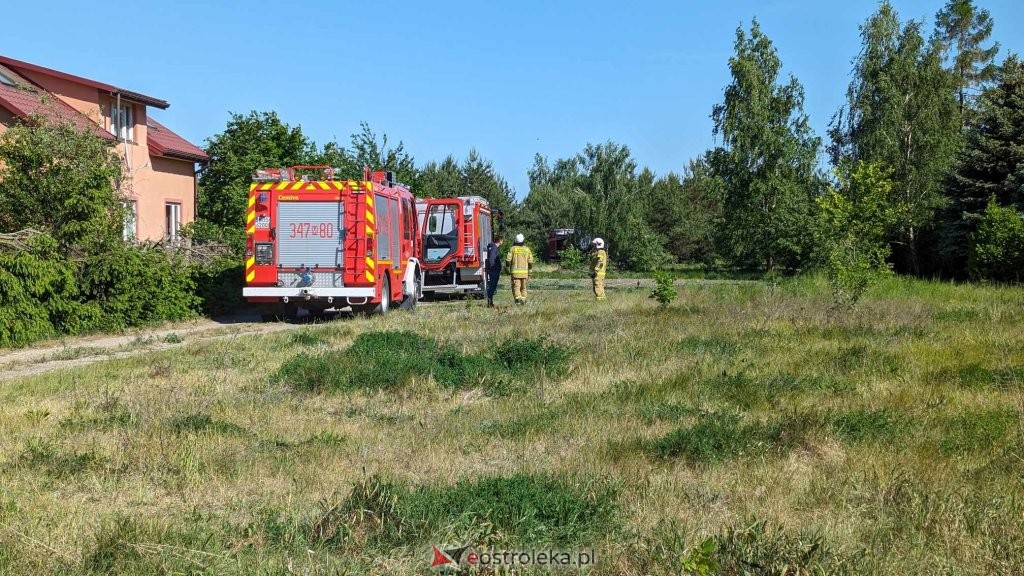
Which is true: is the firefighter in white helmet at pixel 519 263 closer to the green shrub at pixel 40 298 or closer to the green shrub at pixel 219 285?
the green shrub at pixel 219 285

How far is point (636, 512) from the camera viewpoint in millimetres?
4914

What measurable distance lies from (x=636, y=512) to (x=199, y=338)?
1120cm

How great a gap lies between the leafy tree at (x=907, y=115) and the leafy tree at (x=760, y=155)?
3047mm

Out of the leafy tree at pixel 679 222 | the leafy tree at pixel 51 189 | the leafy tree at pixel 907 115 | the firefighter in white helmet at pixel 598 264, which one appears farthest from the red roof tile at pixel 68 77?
the leafy tree at pixel 679 222

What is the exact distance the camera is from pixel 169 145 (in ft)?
94.2

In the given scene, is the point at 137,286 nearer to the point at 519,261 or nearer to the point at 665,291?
the point at 519,261

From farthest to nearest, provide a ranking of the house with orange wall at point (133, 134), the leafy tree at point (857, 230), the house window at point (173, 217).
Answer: the house window at point (173, 217) < the house with orange wall at point (133, 134) < the leafy tree at point (857, 230)

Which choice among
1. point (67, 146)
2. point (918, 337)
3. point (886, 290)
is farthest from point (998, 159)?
point (67, 146)

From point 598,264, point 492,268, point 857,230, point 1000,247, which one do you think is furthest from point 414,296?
point 1000,247

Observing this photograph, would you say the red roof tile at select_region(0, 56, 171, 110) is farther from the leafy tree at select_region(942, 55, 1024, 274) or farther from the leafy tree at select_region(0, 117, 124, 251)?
the leafy tree at select_region(942, 55, 1024, 274)

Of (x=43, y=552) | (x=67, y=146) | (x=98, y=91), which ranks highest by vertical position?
(x=98, y=91)

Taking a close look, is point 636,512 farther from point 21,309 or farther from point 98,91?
point 98,91

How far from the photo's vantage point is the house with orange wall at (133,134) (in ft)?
75.6

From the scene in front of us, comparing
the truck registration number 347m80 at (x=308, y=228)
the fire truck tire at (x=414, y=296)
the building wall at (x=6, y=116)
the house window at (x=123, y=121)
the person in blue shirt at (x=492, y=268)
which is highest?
the house window at (x=123, y=121)
